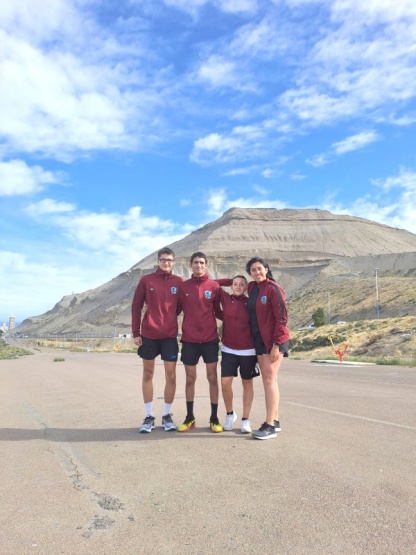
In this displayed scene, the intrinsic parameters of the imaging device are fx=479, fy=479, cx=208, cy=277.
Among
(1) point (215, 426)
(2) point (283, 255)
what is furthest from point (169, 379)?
(2) point (283, 255)

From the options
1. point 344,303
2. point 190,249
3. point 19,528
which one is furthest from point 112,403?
point 190,249

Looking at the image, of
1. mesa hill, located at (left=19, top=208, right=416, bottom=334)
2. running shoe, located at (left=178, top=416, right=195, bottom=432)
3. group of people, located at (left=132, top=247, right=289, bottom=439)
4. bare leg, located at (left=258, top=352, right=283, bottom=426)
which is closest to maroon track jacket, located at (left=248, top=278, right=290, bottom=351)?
group of people, located at (left=132, top=247, right=289, bottom=439)

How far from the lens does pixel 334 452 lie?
4715 mm

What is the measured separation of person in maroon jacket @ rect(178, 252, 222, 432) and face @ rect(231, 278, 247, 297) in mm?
275

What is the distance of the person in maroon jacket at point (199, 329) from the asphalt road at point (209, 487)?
0.49 meters

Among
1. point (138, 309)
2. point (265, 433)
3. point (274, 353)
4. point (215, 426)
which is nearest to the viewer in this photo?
point (265, 433)

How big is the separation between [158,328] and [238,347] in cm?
103

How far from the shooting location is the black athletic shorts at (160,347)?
601cm

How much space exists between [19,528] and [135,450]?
195cm

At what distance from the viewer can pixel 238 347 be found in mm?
5855

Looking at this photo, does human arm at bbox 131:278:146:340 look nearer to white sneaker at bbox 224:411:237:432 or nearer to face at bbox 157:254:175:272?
face at bbox 157:254:175:272

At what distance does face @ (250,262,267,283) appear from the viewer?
5.75 m

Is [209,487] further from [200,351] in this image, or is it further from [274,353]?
[200,351]

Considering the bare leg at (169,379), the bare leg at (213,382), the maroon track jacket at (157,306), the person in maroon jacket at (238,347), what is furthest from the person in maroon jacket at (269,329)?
the bare leg at (169,379)
